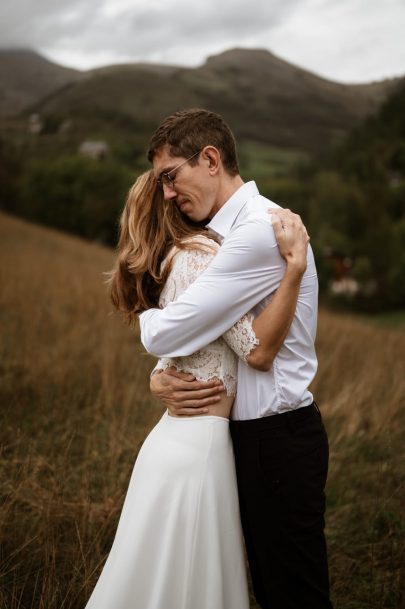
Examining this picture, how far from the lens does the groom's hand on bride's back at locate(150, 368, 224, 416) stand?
6.46 feet

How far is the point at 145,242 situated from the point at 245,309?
0.49 m

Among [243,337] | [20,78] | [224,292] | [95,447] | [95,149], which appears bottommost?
[95,447]

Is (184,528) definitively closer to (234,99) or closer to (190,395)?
(190,395)

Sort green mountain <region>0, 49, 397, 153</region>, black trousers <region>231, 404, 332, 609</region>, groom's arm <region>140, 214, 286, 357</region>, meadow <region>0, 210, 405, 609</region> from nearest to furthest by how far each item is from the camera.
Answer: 1. groom's arm <region>140, 214, 286, 357</region>
2. black trousers <region>231, 404, 332, 609</region>
3. meadow <region>0, 210, 405, 609</region>
4. green mountain <region>0, 49, 397, 153</region>

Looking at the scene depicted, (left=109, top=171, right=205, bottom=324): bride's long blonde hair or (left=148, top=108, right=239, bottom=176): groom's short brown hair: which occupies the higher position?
(left=148, top=108, right=239, bottom=176): groom's short brown hair

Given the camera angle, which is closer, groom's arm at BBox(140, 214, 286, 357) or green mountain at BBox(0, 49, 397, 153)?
groom's arm at BBox(140, 214, 286, 357)

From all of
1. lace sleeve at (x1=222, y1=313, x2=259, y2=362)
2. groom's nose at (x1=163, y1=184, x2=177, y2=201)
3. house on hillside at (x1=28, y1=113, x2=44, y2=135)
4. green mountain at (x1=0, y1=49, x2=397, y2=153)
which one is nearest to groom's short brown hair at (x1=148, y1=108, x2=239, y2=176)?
groom's nose at (x1=163, y1=184, x2=177, y2=201)

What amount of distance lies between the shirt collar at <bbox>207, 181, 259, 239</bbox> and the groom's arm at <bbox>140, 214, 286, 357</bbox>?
0.18 meters

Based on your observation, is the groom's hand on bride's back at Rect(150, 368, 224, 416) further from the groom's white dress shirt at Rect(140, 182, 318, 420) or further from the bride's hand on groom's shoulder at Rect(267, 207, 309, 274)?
the bride's hand on groom's shoulder at Rect(267, 207, 309, 274)

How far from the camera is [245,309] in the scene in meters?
1.89

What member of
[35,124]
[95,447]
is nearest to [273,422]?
[95,447]

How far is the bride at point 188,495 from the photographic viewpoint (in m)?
1.85

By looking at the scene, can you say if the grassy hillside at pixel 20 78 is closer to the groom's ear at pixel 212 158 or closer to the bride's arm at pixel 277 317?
the groom's ear at pixel 212 158

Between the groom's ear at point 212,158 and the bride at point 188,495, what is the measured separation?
0.25 m
